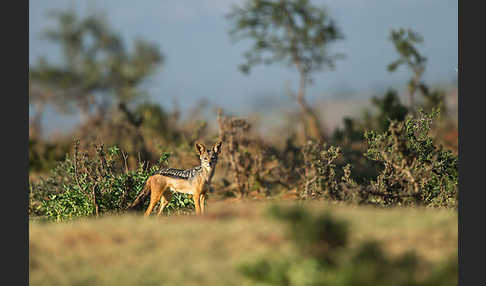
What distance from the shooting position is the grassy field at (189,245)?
6730mm

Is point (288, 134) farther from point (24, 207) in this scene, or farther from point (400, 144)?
point (24, 207)

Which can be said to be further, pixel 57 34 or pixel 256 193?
pixel 57 34

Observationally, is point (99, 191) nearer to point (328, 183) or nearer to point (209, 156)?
point (209, 156)

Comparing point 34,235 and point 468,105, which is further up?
point 468,105

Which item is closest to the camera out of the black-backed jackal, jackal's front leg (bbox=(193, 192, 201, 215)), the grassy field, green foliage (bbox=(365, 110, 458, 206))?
the grassy field

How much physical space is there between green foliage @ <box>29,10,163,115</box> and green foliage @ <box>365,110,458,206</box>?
4258 centimetres

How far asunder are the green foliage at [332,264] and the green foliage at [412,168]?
4.83 meters

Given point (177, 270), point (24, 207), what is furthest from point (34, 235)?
point (177, 270)

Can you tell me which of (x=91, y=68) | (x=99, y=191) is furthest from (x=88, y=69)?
(x=99, y=191)

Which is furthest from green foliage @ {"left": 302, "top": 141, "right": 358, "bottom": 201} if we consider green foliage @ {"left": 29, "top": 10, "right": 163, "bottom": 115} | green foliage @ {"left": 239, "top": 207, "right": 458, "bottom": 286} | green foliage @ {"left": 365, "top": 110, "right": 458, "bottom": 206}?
green foliage @ {"left": 29, "top": 10, "right": 163, "bottom": 115}

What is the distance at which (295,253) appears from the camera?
6.49 meters

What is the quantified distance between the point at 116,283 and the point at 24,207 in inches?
117

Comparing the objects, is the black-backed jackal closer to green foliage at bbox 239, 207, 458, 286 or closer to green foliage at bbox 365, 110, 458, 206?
green foliage at bbox 365, 110, 458, 206

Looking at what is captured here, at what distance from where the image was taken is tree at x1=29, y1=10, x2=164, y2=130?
53.9m
